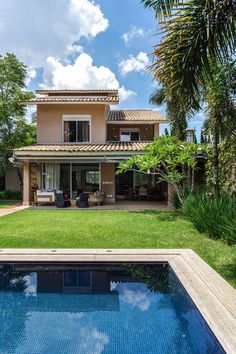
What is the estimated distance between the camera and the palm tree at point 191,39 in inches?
303

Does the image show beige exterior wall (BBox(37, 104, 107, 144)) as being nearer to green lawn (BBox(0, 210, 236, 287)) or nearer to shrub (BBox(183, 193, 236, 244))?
green lawn (BBox(0, 210, 236, 287))

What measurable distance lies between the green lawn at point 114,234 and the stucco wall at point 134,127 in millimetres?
16963

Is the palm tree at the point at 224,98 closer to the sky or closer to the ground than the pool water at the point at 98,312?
closer to the sky

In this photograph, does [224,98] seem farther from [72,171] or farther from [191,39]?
[72,171]

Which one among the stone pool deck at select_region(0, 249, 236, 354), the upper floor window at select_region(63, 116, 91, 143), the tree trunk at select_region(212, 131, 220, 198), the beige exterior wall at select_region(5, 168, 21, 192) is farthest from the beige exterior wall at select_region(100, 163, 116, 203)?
the stone pool deck at select_region(0, 249, 236, 354)

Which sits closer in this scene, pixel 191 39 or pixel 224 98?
pixel 191 39

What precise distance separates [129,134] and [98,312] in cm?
3008

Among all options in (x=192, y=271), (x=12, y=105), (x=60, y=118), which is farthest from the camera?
(x=12, y=105)

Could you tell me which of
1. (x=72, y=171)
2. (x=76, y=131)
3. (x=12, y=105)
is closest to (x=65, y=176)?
(x=72, y=171)

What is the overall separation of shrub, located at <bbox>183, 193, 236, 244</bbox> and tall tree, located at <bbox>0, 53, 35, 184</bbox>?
92.1 feet

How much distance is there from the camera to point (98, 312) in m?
8.05

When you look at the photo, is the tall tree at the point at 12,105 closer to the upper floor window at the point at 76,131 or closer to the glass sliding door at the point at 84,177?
the upper floor window at the point at 76,131

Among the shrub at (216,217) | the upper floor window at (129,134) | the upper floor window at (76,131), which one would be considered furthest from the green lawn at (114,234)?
the upper floor window at (129,134)

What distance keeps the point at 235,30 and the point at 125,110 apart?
118 ft
